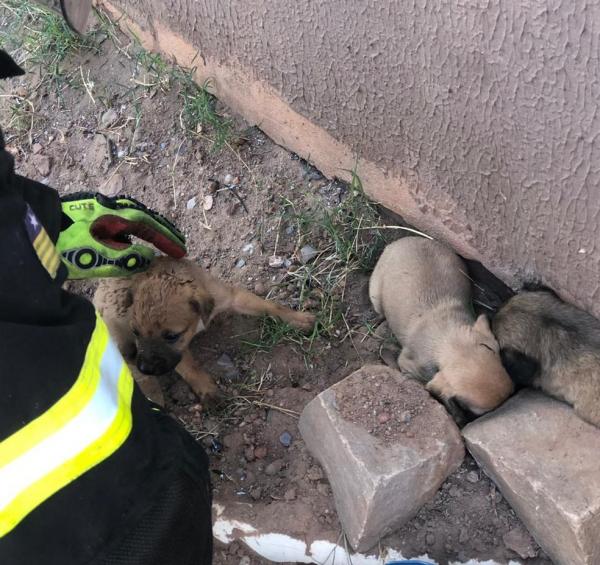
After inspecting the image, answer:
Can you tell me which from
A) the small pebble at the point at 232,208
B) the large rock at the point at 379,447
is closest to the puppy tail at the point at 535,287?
the large rock at the point at 379,447

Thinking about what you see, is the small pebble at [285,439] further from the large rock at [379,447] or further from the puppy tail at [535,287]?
the puppy tail at [535,287]

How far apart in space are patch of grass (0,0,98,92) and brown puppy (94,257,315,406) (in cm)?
243

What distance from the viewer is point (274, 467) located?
3.30 metres

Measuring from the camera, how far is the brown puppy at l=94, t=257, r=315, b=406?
11.1 ft

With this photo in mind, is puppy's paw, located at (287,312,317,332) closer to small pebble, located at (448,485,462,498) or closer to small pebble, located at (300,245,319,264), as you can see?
small pebble, located at (300,245,319,264)

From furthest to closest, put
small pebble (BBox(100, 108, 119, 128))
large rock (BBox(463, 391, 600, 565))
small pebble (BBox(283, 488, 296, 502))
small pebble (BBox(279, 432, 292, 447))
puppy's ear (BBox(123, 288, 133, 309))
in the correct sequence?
small pebble (BBox(100, 108, 119, 128)) < puppy's ear (BBox(123, 288, 133, 309)) < small pebble (BBox(279, 432, 292, 447)) < small pebble (BBox(283, 488, 296, 502)) < large rock (BBox(463, 391, 600, 565))

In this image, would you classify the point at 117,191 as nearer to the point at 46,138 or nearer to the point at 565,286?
the point at 46,138

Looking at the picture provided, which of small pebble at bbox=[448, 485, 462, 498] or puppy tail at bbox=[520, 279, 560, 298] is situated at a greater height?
puppy tail at bbox=[520, 279, 560, 298]

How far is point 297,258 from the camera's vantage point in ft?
13.3

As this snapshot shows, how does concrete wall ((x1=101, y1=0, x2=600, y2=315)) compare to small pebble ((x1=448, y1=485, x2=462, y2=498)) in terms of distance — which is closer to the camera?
concrete wall ((x1=101, y1=0, x2=600, y2=315))

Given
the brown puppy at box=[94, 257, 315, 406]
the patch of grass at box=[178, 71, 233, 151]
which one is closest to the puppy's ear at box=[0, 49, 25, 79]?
the brown puppy at box=[94, 257, 315, 406]

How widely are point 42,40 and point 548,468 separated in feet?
16.1

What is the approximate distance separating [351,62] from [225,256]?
4.80 ft

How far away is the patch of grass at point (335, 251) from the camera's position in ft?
12.6
